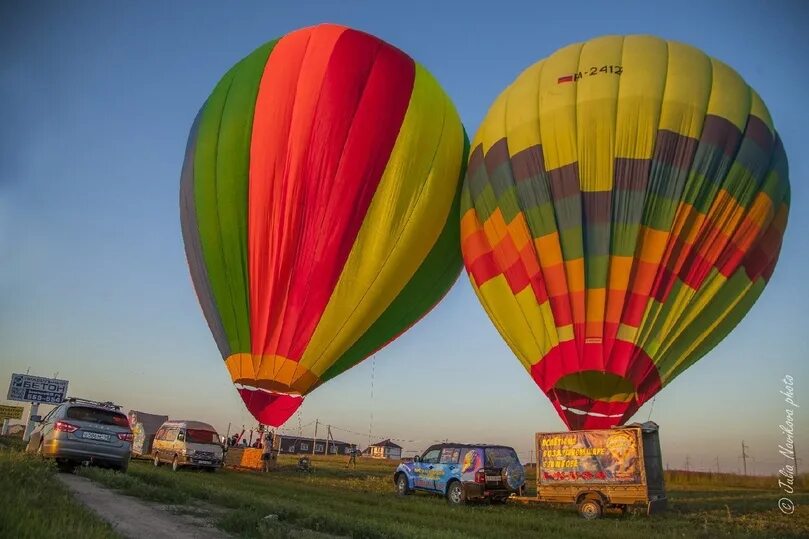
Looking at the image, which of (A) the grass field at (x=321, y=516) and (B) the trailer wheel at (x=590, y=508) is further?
(B) the trailer wheel at (x=590, y=508)

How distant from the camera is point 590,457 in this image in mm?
16203

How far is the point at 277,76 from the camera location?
22.4 meters

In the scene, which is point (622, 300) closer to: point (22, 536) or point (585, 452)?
point (585, 452)

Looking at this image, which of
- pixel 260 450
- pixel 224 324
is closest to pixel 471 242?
pixel 224 324

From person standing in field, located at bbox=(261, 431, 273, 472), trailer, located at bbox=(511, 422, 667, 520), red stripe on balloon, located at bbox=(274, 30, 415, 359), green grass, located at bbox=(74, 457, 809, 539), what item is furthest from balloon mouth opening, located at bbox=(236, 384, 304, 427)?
trailer, located at bbox=(511, 422, 667, 520)

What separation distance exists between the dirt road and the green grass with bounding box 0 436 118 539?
0.47 metres

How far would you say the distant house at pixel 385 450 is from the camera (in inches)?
3984

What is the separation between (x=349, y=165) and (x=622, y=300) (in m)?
9.69

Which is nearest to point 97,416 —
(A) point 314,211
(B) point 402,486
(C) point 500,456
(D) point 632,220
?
(A) point 314,211

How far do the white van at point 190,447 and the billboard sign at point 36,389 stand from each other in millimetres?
20736

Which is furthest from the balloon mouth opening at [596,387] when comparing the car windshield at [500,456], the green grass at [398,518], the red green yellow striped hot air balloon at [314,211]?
the red green yellow striped hot air balloon at [314,211]

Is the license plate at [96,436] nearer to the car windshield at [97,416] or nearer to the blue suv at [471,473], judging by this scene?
the car windshield at [97,416]

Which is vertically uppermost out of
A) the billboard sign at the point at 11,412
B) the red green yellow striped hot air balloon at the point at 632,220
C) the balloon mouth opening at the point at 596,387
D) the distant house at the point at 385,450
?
the red green yellow striped hot air balloon at the point at 632,220

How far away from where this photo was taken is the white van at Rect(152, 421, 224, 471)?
2328 cm
